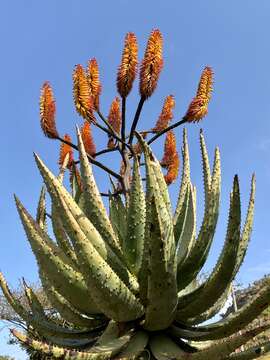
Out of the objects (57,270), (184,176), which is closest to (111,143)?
(184,176)

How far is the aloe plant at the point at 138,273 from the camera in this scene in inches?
83.0

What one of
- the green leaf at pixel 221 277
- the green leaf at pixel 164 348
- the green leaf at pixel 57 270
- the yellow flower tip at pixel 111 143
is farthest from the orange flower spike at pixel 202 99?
the green leaf at pixel 164 348

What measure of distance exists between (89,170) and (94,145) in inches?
55.4

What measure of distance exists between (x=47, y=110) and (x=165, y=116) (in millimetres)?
1042

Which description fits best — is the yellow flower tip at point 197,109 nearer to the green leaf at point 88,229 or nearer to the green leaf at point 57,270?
the green leaf at point 88,229

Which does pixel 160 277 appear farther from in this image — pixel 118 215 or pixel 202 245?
pixel 118 215

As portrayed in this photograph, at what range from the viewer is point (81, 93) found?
3.36 m

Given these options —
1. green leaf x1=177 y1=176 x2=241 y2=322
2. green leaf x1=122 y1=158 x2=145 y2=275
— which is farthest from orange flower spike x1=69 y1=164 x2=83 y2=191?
green leaf x1=177 y1=176 x2=241 y2=322

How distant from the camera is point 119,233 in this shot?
3117 millimetres

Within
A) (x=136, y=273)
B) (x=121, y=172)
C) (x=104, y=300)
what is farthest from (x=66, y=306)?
(x=121, y=172)

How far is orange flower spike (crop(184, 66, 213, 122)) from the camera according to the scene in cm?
345

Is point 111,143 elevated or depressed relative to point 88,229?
elevated

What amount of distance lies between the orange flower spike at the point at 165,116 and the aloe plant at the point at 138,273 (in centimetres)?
77

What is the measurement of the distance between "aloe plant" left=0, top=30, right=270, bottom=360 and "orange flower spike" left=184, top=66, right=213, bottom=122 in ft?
1.17
